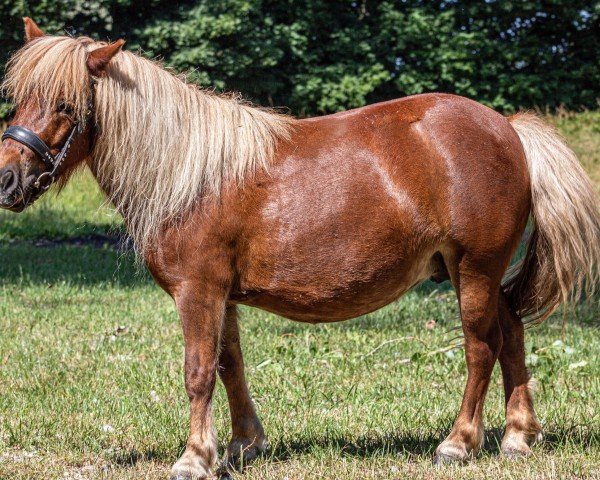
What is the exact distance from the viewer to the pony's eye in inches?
141

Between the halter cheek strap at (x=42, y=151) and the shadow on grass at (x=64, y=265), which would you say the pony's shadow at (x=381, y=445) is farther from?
the shadow on grass at (x=64, y=265)

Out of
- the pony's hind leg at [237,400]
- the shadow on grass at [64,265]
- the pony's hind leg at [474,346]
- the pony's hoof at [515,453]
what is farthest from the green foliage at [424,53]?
the pony's hoof at [515,453]

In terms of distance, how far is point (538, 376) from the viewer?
541 cm

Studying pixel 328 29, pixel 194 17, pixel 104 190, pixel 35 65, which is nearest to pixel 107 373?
pixel 104 190

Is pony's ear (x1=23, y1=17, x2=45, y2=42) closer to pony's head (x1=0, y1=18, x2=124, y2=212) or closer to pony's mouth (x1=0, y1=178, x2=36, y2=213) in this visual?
pony's head (x1=0, y1=18, x2=124, y2=212)

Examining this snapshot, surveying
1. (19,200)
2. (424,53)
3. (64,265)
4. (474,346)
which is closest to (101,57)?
(19,200)

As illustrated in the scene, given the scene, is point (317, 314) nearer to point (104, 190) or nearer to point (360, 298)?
point (360, 298)

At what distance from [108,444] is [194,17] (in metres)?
12.5

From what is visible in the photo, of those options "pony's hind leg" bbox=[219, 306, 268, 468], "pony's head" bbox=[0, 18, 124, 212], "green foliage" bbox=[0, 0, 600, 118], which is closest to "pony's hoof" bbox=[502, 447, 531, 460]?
"pony's hind leg" bbox=[219, 306, 268, 468]

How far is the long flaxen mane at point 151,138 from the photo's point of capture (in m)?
3.66

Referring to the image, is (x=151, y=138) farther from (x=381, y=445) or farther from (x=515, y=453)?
(x=515, y=453)

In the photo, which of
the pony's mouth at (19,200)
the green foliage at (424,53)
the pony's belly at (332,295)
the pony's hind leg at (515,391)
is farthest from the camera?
the green foliage at (424,53)

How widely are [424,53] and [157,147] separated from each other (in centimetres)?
1477

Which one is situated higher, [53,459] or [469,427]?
[469,427]
